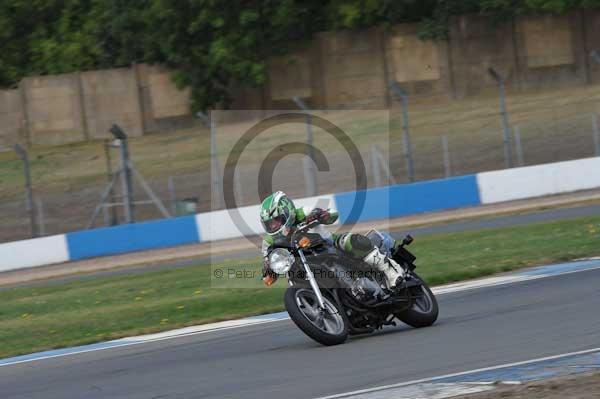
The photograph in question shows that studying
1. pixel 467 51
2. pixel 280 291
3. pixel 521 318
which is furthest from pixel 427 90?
pixel 521 318

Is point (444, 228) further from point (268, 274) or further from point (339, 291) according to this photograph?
point (268, 274)

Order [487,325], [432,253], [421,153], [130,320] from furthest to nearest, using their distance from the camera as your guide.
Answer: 1. [421,153]
2. [432,253]
3. [130,320]
4. [487,325]

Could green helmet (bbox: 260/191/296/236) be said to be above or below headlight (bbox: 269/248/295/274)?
above

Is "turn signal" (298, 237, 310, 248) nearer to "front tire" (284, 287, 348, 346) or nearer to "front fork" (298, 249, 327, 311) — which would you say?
"front fork" (298, 249, 327, 311)

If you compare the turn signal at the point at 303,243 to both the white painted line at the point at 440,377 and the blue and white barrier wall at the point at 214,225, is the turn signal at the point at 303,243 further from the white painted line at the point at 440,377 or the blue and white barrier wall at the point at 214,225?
the blue and white barrier wall at the point at 214,225

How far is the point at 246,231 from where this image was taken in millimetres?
23078

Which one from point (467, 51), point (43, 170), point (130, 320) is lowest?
point (130, 320)

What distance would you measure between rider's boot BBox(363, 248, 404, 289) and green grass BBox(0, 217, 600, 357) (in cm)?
348

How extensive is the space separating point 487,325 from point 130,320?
17.7 feet

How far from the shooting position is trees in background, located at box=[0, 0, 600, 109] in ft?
117

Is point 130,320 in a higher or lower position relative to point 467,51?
lower

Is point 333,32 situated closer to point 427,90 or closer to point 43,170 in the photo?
point 427,90

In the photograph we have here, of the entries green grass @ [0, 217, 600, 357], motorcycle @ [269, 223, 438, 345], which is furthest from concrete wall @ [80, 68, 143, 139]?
motorcycle @ [269, 223, 438, 345]

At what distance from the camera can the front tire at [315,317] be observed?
8781 millimetres
